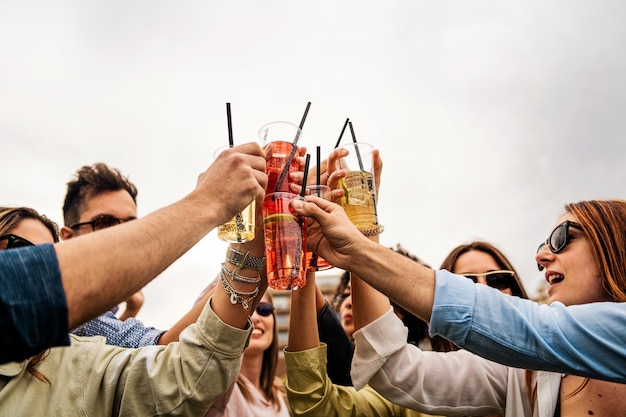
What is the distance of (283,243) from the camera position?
6.36ft

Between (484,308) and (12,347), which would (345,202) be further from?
(12,347)

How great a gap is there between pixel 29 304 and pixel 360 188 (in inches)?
59.1

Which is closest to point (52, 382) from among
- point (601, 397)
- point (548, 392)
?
point (548, 392)

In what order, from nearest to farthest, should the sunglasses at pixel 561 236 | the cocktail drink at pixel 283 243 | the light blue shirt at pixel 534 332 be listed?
the light blue shirt at pixel 534 332, the cocktail drink at pixel 283 243, the sunglasses at pixel 561 236

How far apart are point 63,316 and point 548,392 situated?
232 centimetres

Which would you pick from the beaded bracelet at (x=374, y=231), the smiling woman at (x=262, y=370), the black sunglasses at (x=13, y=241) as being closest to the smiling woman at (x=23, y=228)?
the black sunglasses at (x=13, y=241)

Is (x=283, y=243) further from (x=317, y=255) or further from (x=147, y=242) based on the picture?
(x=147, y=242)

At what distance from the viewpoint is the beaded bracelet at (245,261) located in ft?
7.41

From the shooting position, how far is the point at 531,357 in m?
1.73

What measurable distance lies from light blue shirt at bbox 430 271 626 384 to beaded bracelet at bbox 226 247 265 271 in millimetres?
911

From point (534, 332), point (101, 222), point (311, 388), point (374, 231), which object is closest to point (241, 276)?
point (374, 231)

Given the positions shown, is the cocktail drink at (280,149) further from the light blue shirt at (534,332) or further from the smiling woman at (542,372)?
the smiling woman at (542,372)

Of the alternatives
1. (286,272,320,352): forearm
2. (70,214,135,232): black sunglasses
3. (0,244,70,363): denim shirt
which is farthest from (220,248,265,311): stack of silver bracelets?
(70,214,135,232): black sunglasses

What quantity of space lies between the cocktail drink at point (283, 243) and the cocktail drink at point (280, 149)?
0.13 meters
